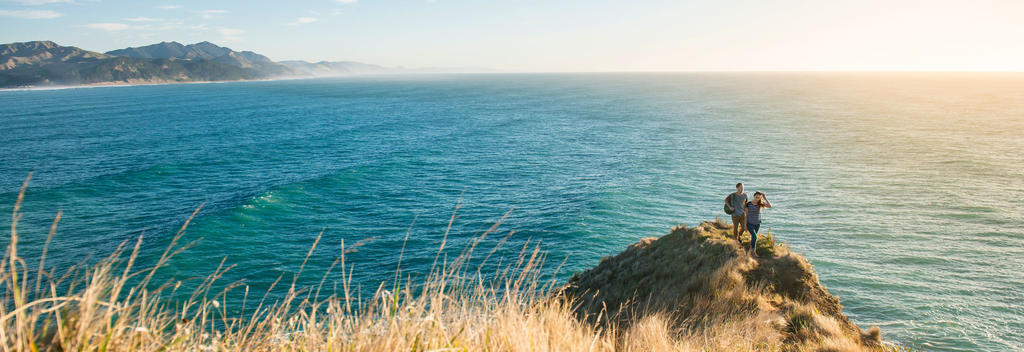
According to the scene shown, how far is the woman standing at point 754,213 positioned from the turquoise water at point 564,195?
33.7ft

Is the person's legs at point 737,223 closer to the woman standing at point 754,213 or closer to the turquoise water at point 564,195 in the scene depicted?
the woman standing at point 754,213

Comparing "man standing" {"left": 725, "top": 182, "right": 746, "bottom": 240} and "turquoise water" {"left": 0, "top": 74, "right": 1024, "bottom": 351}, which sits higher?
"man standing" {"left": 725, "top": 182, "right": 746, "bottom": 240}

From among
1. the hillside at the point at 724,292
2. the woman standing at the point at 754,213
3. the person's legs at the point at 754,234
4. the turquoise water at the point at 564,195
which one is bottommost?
the turquoise water at the point at 564,195

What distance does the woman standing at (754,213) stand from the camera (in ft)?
49.0

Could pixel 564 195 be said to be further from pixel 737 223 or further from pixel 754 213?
pixel 754 213

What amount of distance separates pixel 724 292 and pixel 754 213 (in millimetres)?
3024

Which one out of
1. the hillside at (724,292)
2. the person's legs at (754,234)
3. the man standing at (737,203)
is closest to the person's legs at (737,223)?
the man standing at (737,203)

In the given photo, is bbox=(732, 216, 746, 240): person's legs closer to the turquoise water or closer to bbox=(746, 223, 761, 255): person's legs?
bbox=(746, 223, 761, 255): person's legs

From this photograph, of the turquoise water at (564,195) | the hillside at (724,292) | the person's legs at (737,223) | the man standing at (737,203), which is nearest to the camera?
the hillside at (724,292)

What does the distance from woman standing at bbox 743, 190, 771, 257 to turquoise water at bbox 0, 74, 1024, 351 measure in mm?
10271

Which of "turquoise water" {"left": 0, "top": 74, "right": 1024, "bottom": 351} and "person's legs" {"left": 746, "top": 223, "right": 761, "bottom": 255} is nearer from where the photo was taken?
"person's legs" {"left": 746, "top": 223, "right": 761, "bottom": 255}

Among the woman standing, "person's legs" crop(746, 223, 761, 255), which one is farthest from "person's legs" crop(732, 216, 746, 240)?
"person's legs" crop(746, 223, 761, 255)

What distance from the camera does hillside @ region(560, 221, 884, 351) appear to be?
35.0ft

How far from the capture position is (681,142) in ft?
225
